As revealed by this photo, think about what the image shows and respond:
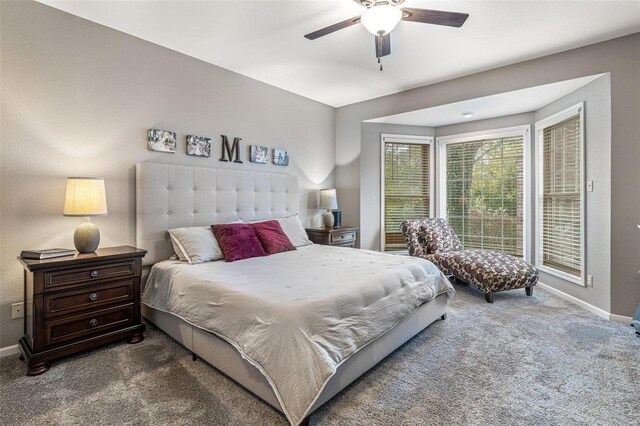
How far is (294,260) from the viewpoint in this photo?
2.86 meters

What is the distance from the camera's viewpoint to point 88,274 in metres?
2.26

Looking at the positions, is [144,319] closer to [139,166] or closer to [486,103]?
[139,166]

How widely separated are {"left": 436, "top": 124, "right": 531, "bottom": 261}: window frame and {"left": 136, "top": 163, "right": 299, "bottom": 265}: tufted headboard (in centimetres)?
281

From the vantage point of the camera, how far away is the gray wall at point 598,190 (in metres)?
3.02

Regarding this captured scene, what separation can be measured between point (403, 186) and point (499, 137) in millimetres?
1583

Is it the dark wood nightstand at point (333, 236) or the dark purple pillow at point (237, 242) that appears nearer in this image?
the dark purple pillow at point (237, 242)

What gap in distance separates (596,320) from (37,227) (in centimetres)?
498

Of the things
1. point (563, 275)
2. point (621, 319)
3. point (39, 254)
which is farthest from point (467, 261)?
point (39, 254)

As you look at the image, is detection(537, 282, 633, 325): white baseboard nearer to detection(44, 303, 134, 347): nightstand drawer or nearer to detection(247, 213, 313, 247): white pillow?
detection(247, 213, 313, 247): white pillow

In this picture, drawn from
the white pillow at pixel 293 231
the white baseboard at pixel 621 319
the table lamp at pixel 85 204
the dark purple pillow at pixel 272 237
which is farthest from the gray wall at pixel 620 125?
the table lamp at pixel 85 204

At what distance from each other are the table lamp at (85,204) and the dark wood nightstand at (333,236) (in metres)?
Answer: 2.54

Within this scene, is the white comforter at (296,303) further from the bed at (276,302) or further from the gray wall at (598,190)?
the gray wall at (598,190)

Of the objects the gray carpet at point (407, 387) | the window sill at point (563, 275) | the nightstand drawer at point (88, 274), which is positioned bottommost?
the gray carpet at point (407, 387)

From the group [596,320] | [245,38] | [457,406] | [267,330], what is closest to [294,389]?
[267,330]
